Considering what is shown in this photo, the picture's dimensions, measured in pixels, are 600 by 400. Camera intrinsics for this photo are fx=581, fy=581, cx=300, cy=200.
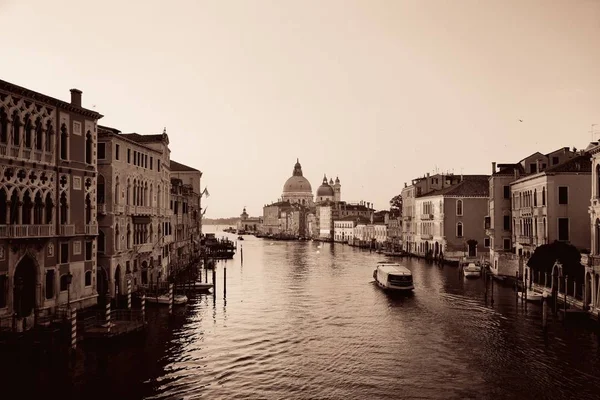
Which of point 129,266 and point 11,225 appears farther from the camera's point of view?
point 129,266

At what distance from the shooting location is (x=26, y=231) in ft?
77.5

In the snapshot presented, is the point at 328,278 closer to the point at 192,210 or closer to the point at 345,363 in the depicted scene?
the point at 192,210

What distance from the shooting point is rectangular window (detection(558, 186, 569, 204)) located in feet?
127

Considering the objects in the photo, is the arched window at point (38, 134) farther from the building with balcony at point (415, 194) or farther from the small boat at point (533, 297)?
the building with balcony at point (415, 194)

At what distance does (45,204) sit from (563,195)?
31784mm

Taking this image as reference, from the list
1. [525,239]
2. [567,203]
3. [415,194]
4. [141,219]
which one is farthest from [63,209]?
[415,194]

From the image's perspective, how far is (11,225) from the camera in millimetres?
22859

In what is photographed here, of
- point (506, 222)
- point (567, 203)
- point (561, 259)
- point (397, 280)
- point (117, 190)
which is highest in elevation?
point (117, 190)

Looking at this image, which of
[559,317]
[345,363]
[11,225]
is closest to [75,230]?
[11,225]

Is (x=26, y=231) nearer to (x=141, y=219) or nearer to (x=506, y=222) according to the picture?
(x=141, y=219)

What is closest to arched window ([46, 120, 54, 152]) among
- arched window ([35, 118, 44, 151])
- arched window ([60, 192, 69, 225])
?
arched window ([35, 118, 44, 151])

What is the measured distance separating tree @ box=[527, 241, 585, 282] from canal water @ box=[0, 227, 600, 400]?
108 inches

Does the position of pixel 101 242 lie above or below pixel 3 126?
below

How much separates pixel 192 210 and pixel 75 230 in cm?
4058
